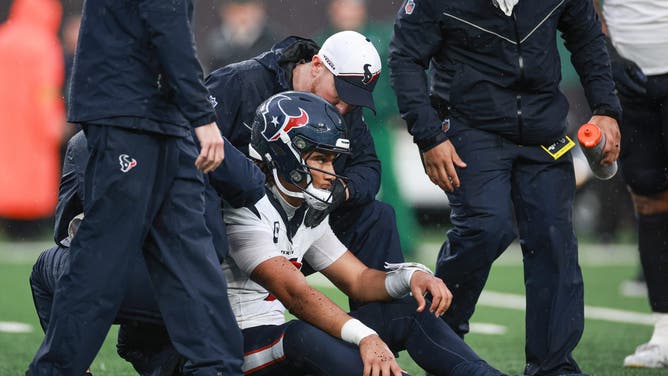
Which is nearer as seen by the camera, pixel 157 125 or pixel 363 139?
pixel 157 125

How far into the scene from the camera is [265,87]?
5.63 meters

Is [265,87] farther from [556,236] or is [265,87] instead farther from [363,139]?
[556,236]

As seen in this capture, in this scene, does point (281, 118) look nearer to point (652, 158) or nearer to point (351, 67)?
point (351, 67)

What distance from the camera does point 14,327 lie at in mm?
7508

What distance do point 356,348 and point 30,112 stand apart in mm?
9931

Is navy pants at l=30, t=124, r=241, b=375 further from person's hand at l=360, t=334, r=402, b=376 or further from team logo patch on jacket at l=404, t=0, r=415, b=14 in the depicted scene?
team logo patch on jacket at l=404, t=0, r=415, b=14

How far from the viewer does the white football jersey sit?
15.6ft

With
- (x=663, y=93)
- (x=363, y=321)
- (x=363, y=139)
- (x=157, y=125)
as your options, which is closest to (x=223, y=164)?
(x=157, y=125)

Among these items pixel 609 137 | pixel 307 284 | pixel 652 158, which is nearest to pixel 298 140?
pixel 307 284

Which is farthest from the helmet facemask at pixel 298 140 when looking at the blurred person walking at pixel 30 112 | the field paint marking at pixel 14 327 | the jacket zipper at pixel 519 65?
the blurred person walking at pixel 30 112

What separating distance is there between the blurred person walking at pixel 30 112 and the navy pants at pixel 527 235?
28.1ft

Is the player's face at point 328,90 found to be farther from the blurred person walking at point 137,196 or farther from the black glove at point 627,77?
the black glove at point 627,77

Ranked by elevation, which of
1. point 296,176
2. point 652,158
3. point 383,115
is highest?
point 296,176

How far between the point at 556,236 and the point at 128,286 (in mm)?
1864
